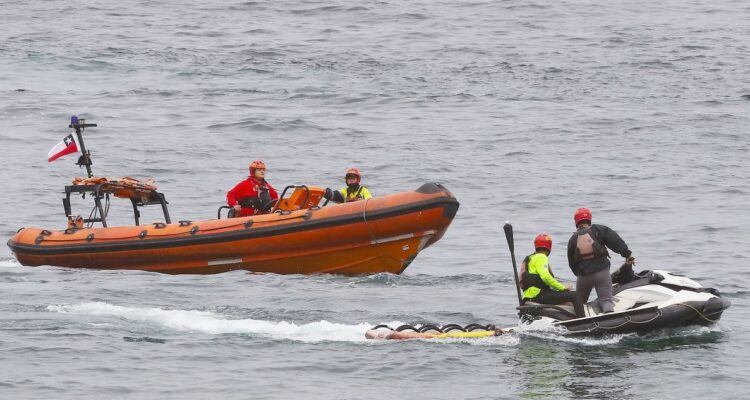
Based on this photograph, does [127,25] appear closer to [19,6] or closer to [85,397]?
[19,6]

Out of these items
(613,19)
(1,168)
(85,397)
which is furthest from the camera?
(613,19)

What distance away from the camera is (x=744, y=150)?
3362 centimetres

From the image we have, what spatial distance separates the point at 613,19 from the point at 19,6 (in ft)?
74.1

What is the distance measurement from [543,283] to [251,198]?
6.52 meters

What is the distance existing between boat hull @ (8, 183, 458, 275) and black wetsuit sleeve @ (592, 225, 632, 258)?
3991 millimetres

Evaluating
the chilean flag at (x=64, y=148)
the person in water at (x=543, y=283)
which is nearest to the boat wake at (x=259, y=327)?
the person in water at (x=543, y=283)

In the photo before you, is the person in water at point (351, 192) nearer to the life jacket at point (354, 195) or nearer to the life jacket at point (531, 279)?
the life jacket at point (354, 195)

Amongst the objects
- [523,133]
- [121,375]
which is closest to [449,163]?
[523,133]

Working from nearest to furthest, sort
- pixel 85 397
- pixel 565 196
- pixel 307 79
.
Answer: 1. pixel 85 397
2. pixel 565 196
3. pixel 307 79

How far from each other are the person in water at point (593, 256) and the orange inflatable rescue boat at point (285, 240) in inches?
148

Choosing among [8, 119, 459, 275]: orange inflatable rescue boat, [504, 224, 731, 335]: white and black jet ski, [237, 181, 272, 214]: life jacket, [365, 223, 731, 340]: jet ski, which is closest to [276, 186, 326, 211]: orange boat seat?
[8, 119, 459, 275]: orange inflatable rescue boat

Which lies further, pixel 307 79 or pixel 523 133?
pixel 307 79

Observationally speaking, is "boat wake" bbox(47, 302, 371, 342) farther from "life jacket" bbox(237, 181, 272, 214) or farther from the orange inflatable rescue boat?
"life jacket" bbox(237, 181, 272, 214)

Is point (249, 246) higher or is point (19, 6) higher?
point (19, 6)
